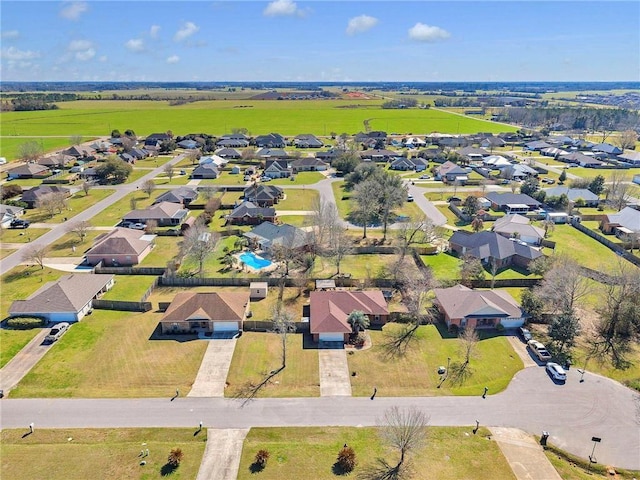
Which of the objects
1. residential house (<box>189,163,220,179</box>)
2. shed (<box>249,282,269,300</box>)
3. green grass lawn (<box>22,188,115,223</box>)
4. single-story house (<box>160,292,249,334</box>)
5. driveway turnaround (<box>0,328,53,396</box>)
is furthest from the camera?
residential house (<box>189,163,220,179</box>)

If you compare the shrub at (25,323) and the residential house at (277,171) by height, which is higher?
the residential house at (277,171)

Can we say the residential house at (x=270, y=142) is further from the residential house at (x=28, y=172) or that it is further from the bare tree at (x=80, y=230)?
the bare tree at (x=80, y=230)

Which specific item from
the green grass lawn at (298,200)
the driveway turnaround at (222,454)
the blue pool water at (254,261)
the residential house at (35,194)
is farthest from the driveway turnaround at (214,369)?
the residential house at (35,194)

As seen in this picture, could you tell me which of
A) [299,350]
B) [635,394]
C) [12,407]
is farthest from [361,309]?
[12,407]

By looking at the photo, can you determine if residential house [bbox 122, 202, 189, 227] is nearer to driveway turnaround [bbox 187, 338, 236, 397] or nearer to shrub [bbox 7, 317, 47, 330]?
shrub [bbox 7, 317, 47, 330]

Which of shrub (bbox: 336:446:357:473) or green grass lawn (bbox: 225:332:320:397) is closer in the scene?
shrub (bbox: 336:446:357:473)

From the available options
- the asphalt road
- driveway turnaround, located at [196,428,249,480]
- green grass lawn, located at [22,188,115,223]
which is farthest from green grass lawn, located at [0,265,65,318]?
driveway turnaround, located at [196,428,249,480]

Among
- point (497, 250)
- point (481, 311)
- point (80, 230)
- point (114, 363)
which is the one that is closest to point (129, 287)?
point (114, 363)
